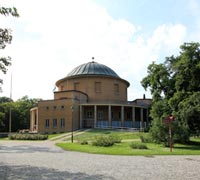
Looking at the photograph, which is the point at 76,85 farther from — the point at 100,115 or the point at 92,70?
the point at 100,115

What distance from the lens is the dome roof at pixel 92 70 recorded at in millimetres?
64312

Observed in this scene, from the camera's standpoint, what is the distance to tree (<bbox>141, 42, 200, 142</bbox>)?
1232 inches

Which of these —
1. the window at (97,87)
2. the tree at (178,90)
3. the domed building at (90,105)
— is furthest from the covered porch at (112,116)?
the tree at (178,90)

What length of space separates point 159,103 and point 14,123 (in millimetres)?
46435

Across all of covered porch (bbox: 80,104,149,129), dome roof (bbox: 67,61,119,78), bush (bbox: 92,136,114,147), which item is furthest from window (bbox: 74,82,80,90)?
bush (bbox: 92,136,114,147)

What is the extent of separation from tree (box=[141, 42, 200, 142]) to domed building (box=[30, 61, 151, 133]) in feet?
51.2

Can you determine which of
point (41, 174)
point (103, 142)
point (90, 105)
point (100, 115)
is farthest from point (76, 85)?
point (41, 174)

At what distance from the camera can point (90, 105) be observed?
5862 cm

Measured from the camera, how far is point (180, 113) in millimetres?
33719

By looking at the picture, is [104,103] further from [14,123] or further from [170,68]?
[14,123]

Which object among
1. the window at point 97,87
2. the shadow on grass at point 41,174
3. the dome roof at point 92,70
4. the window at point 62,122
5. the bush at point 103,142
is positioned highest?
the dome roof at point 92,70

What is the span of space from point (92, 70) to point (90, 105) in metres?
8.90

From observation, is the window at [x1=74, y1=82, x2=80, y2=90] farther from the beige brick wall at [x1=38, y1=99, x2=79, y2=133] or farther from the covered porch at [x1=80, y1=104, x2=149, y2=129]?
the beige brick wall at [x1=38, y1=99, x2=79, y2=133]

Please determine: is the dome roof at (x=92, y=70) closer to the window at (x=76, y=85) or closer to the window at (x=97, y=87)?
the window at (x=76, y=85)
